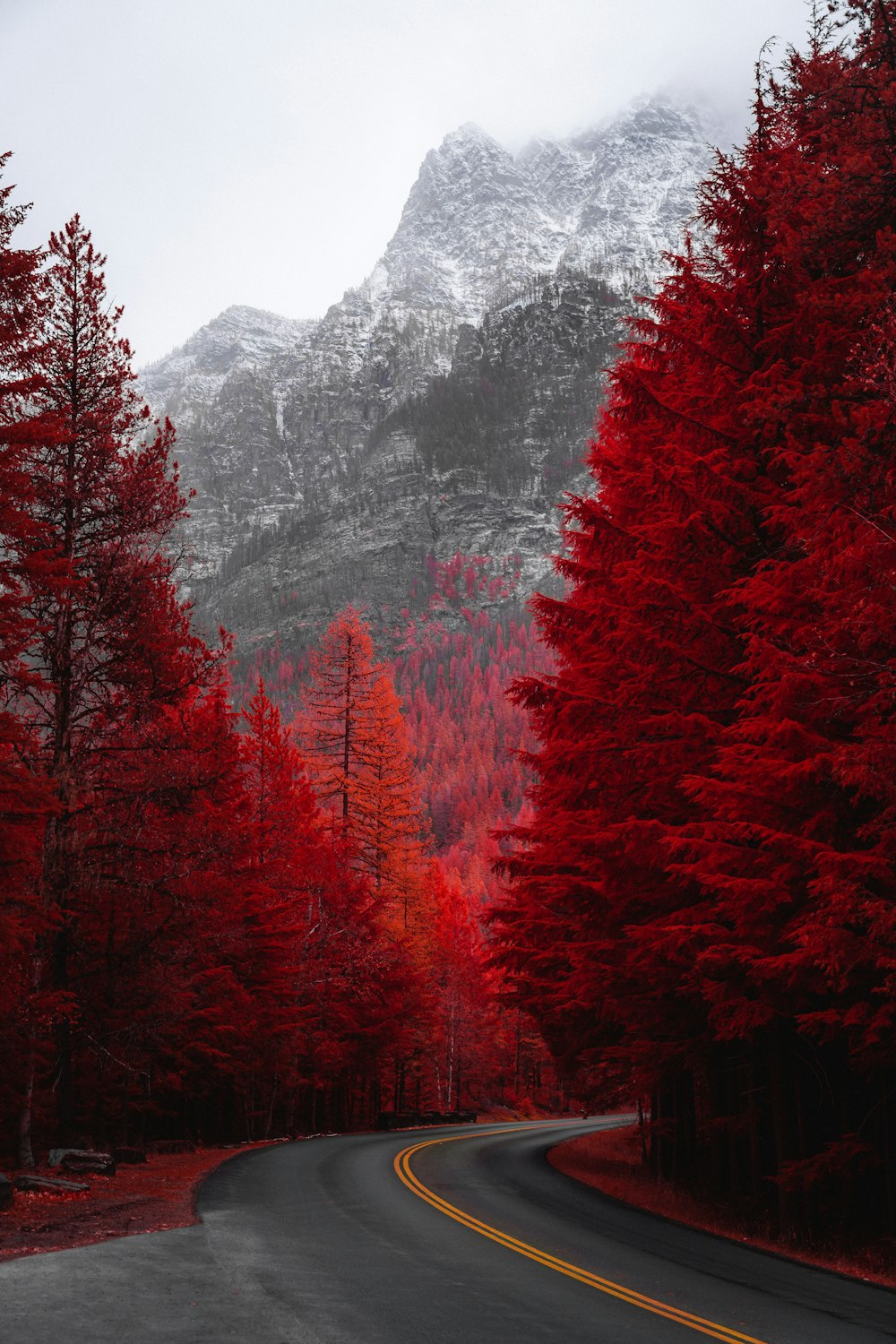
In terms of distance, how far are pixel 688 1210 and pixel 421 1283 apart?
832 centimetres

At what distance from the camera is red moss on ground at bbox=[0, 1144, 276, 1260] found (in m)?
10.9

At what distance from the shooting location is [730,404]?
13859 millimetres

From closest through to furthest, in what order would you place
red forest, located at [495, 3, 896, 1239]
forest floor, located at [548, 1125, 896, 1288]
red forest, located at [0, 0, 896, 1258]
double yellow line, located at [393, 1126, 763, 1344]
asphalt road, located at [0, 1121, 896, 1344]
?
asphalt road, located at [0, 1121, 896, 1344] → double yellow line, located at [393, 1126, 763, 1344] → red forest, located at [495, 3, 896, 1239] → red forest, located at [0, 0, 896, 1258] → forest floor, located at [548, 1125, 896, 1288]

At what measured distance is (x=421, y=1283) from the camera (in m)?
9.72

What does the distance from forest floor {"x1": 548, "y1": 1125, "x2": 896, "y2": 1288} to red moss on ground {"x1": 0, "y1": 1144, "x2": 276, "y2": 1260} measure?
764 cm

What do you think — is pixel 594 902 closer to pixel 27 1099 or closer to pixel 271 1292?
pixel 271 1292

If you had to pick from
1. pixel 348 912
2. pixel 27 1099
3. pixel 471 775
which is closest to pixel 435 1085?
pixel 348 912

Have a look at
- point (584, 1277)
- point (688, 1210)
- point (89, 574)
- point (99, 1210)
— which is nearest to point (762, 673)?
point (584, 1277)

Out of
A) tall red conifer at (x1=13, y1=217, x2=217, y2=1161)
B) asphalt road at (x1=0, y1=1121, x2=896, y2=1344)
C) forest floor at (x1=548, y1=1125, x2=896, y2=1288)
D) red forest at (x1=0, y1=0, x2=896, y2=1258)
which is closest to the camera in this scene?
asphalt road at (x1=0, y1=1121, x2=896, y2=1344)

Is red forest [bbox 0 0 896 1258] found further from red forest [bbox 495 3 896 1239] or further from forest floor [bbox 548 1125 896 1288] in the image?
forest floor [bbox 548 1125 896 1288]

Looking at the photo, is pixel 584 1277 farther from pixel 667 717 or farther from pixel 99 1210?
pixel 99 1210

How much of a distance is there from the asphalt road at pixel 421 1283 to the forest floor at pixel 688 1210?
19.5 inches

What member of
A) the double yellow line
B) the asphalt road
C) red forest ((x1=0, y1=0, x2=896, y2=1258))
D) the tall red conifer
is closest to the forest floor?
the asphalt road

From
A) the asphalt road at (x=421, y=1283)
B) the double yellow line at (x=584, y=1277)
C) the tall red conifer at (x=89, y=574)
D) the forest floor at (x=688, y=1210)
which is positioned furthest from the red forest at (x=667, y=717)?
the double yellow line at (x=584, y=1277)
